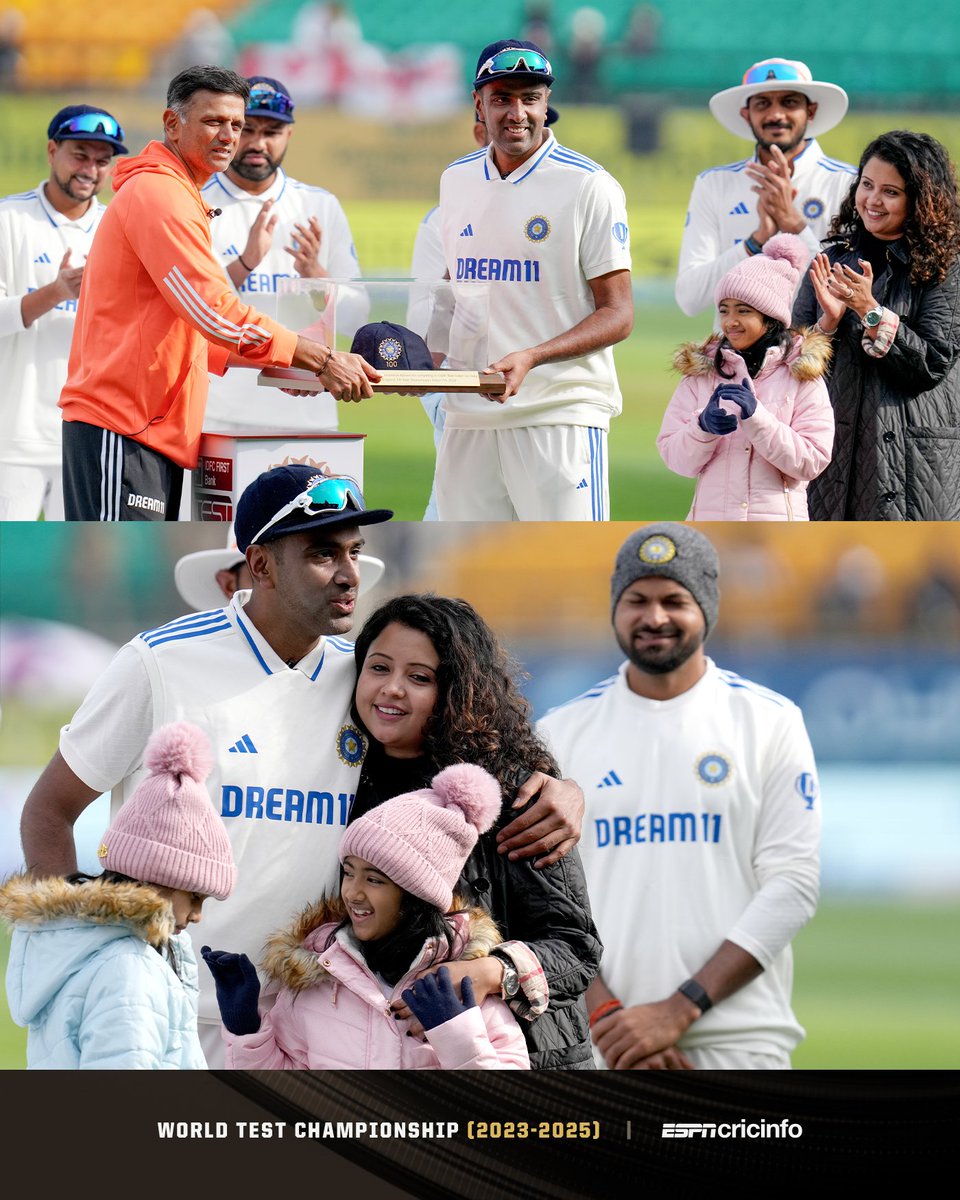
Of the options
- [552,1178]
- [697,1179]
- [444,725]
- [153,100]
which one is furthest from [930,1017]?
[153,100]

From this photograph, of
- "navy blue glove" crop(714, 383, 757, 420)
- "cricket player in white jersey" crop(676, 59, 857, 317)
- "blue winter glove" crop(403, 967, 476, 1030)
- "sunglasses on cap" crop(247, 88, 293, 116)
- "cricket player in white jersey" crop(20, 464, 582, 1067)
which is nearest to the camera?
"blue winter glove" crop(403, 967, 476, 1030)

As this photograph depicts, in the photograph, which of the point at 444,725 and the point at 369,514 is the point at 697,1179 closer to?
the point at 444,725

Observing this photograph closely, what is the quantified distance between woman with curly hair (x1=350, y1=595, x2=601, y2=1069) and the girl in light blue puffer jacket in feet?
1.37

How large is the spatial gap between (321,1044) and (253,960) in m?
0.25

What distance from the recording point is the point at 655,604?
4.55 metres

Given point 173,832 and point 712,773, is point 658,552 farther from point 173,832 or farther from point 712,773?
point 173,832

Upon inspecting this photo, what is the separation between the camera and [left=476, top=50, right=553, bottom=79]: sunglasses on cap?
5473mm

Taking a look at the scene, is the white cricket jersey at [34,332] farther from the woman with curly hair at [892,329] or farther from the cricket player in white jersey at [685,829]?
the cricket player in white jersey at [685,829]

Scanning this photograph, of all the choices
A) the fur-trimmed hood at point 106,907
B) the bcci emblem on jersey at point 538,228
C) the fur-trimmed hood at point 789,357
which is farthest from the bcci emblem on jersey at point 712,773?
the bcci emblem on jersey at point 538,228

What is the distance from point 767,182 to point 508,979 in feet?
10.3

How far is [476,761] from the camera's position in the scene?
14.3ft

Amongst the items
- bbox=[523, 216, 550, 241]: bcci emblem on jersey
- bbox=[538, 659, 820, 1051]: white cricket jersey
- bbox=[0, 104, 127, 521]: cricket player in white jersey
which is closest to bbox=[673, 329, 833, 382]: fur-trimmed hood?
bbox=[523, 216, 550, 241]: bcci emblem on jersey

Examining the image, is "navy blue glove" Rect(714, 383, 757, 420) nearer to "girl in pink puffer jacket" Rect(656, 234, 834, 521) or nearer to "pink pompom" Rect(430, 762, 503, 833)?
"girl in pink puffer jacket" Rect(656, 234, 834, 521)

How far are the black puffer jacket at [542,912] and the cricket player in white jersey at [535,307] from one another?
1.56m
